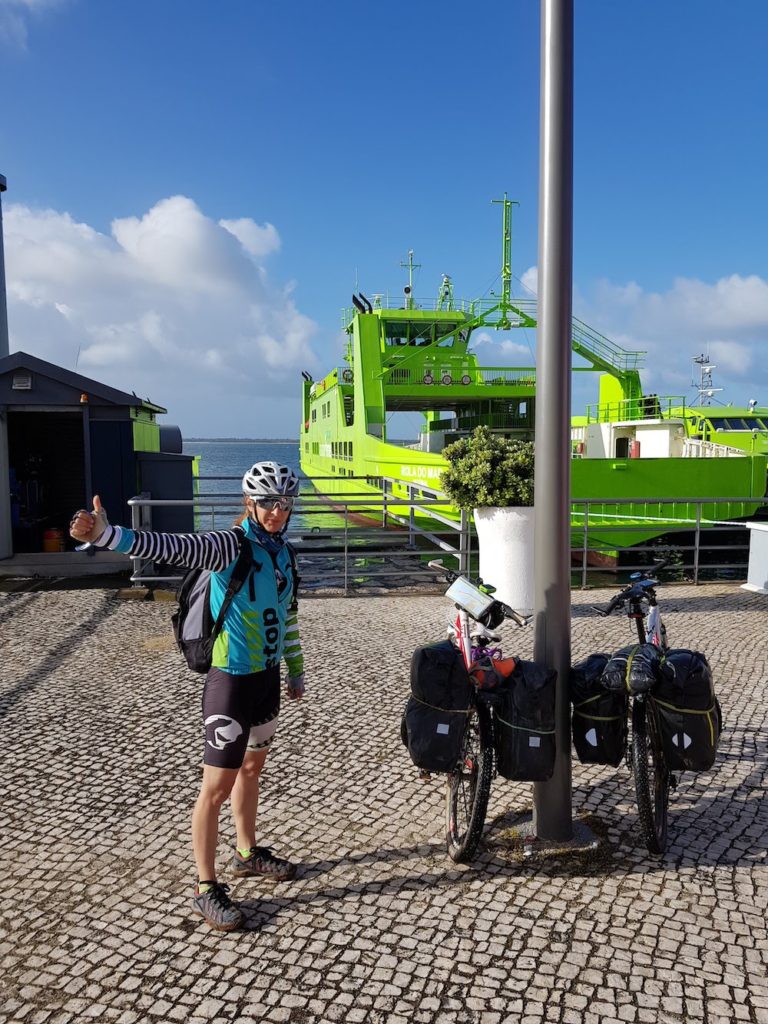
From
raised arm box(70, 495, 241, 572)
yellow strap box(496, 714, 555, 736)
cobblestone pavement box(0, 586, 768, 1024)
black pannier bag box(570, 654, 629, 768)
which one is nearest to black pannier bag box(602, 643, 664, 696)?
black pannier bag box(570, 654, 629, 768)

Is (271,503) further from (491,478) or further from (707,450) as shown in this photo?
(707,450)

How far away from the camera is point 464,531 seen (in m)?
8.17

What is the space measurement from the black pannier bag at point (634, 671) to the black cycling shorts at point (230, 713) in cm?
140

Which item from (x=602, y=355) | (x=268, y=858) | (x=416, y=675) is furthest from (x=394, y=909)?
(x=602, y=355)

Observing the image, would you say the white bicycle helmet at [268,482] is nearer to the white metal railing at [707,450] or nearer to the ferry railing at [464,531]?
the ferry railing at [464,531]

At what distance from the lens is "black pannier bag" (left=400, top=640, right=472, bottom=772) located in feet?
9.50

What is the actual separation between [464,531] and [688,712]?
531 centimetres

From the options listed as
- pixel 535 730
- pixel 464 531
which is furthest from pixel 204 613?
pixel 464 531

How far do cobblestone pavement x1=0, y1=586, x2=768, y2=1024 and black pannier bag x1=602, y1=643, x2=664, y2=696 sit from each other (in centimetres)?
79

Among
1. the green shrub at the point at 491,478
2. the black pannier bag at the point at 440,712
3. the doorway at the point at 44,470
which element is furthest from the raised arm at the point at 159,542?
the doorway at the point at 44,470

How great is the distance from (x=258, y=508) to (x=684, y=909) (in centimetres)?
220

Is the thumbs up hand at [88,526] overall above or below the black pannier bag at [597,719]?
above

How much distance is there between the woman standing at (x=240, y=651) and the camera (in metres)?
2.65

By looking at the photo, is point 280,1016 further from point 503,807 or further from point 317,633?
point 317,633
